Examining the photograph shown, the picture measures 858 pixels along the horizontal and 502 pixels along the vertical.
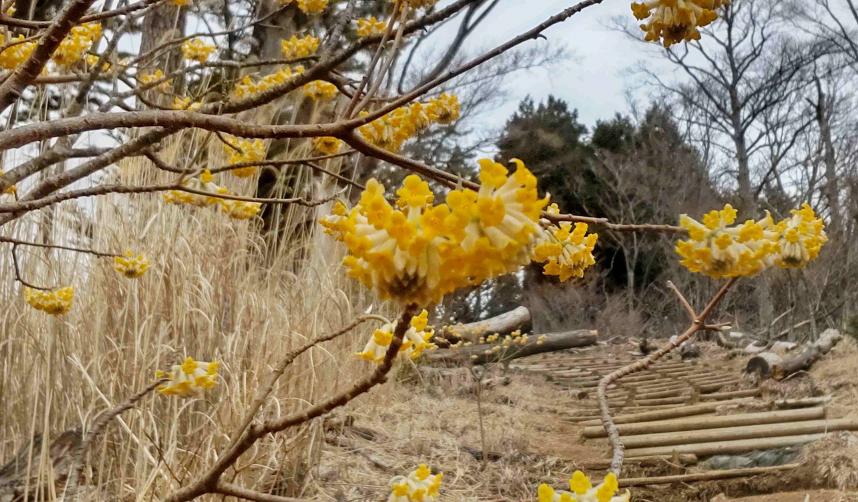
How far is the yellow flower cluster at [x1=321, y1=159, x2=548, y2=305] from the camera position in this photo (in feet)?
1.28

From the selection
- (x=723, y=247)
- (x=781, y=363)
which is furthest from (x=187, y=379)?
(x=781, y=363)

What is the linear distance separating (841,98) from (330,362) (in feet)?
36.1

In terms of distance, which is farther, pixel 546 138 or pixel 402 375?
pixel 546 138

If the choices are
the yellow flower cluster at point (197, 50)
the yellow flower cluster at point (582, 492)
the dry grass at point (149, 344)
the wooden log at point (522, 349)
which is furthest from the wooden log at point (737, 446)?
the yellow flower cluster at point (582, 492)

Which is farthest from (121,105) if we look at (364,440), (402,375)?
(402,375)

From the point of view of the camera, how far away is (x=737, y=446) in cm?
318

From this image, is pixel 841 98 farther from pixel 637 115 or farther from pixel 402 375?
pixel 402 375

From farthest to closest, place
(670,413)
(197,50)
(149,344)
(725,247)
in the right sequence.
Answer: (670,413), (197,50), (149,344), (725,247)

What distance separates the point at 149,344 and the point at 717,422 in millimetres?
2793

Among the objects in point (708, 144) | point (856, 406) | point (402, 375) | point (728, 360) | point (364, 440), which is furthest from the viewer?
point (708, 144)

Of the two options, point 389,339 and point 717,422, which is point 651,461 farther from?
point 389,339

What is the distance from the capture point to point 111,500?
1.64m

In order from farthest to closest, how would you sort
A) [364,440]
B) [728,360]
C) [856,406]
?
[728,360] → [856,406] → [364,440]

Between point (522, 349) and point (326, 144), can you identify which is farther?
point (522, 349)
